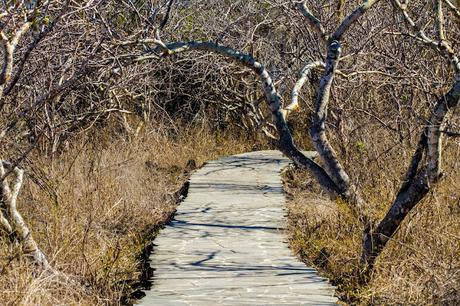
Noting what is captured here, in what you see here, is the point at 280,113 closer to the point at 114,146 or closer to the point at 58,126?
the point at 58,126

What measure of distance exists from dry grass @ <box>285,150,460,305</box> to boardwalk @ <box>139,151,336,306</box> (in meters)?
0.28

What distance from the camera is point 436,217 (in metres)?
7.32

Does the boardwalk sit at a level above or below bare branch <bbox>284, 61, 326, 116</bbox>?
below

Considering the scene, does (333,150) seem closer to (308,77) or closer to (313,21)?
(313,21)

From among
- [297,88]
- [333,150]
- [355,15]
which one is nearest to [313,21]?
[297,88]

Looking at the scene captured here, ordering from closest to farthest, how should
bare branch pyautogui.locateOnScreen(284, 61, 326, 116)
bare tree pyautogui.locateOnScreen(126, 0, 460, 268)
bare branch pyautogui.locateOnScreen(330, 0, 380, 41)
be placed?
bare tree pyautogui.locateOnScreen(126, 0, 460, 268) < bare branch pyautogui.locateOnScreen(330, 0, 380, 41) < bare branch pyautogui.locateOnScreen(284, 61, 326, 116)

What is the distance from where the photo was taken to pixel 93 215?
755 cm

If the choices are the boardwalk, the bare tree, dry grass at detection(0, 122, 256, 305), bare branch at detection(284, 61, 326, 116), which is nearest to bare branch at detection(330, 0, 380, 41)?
the bare tree

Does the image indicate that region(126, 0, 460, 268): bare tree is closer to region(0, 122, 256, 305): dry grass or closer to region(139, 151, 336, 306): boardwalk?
region(139, 151, 336, 306): boardwalk

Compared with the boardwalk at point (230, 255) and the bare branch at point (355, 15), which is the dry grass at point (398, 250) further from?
the bare branch at point (355, 15)

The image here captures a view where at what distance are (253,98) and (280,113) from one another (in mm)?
8451

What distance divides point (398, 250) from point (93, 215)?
257 cm

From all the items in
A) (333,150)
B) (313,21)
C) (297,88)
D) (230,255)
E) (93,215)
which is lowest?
(230,255)

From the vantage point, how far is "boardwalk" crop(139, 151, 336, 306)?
20.9 feet
